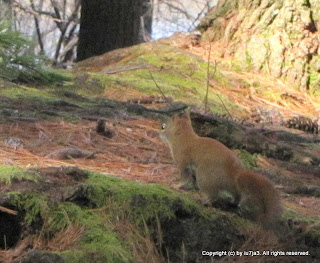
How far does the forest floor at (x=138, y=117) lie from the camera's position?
397cm

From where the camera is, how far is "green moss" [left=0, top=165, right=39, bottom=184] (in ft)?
10.2

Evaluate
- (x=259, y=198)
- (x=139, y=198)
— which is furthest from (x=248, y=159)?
(x=139, y=198)

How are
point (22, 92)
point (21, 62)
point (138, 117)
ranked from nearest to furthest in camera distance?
point (21, 62) < point (138, 117) < point (22, 92)

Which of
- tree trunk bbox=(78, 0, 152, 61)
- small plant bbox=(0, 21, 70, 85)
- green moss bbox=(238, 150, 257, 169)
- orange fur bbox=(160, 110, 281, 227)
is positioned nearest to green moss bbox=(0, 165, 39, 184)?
orange fur bbox=(160, 110, 281, 227)

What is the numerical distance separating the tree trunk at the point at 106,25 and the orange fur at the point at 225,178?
18.5 feet

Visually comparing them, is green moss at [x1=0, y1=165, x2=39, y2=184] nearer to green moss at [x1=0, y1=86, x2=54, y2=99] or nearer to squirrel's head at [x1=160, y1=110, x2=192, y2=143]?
squirrel's head at [x1=160, y1=110, x2=192, y2=143]

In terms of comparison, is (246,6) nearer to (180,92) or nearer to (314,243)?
(180,92)

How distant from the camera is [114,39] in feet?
30.5

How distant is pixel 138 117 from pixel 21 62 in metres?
0.97

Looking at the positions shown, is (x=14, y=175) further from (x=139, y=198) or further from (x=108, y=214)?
(x=139, y=198)

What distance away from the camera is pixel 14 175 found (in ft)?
10.4

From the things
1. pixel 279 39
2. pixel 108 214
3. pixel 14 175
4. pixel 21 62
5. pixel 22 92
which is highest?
pixel 279 39

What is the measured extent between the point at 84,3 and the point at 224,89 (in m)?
2.94

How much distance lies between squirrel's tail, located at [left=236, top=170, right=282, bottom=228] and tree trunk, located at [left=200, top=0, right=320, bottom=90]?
14.1 feet
